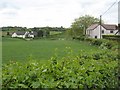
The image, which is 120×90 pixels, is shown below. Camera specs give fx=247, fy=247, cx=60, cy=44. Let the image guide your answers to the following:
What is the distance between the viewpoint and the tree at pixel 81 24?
70000 millimetres

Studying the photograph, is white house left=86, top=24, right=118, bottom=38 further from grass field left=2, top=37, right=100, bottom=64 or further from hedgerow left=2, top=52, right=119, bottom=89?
hedgerow left=2, top=52, right=119, bottom=89

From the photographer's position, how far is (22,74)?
2.28 m

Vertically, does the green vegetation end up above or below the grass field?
above

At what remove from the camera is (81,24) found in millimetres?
71062

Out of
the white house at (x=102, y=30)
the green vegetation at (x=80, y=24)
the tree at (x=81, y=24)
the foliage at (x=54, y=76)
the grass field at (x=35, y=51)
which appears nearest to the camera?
the foliage at (x=54, y=76)

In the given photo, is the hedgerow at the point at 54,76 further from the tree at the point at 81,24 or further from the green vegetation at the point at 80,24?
the tree at the point at 81,24

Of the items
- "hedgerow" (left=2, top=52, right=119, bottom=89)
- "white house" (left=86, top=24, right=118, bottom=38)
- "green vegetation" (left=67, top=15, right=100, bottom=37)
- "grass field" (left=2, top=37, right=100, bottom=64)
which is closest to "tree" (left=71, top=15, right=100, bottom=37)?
"green vegetation" (left=67, top=15, right=100, bottom=37)

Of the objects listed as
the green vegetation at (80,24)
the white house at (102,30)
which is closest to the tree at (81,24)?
the green vegetation at (80,24)

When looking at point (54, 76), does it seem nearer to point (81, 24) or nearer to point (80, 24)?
point (80, 24)

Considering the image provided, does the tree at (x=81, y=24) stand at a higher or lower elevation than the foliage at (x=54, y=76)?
higher

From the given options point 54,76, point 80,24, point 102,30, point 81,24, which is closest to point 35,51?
point 54,76

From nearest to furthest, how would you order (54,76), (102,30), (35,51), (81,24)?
(54,76), (35,51), (102,30), (81,24)

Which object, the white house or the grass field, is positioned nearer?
the grass field

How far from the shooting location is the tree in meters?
Answer: 70.0
